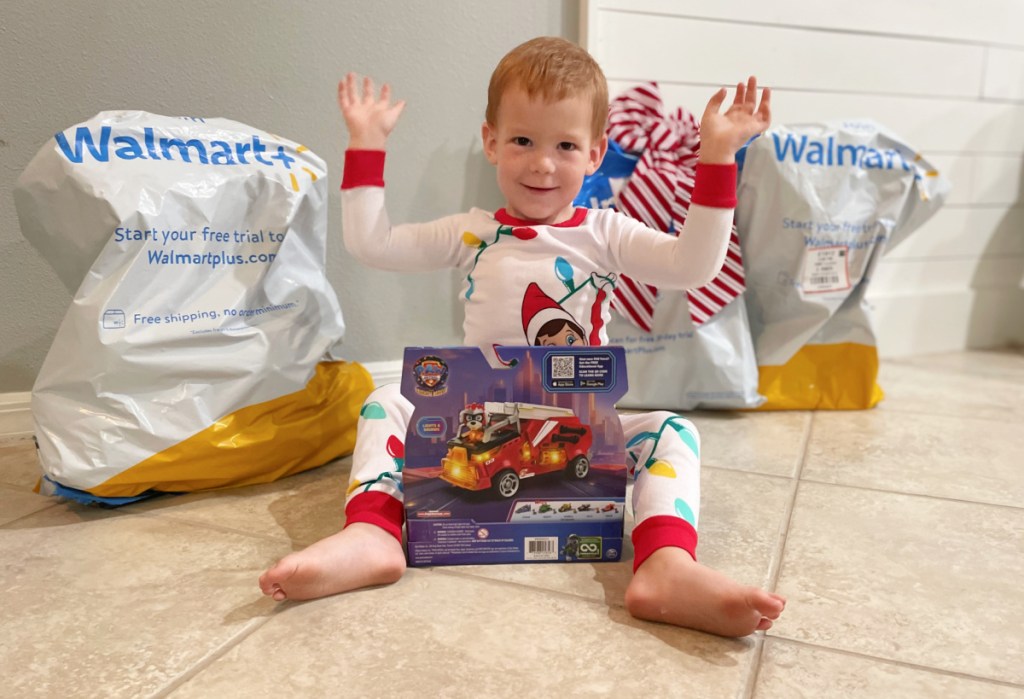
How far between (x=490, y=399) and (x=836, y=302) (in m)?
0.79

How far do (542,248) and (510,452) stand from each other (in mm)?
238

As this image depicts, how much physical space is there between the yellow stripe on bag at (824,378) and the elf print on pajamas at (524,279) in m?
0.52

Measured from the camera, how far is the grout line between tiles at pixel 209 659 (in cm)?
61

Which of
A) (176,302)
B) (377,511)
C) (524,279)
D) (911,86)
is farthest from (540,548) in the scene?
(911,86)

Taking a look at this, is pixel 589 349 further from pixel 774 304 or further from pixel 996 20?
pixel 996 20

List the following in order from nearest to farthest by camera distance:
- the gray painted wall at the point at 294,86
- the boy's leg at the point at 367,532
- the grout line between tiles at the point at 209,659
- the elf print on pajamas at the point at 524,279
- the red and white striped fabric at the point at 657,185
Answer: the grout line between tiles at the point at 209,659 → the boy's leg at the point at 367,532 → the elf print on pajamas at the point at 524,279 → the gray painted wall at the point at 294,86 → the red and white striped fabric at the point at 657,185

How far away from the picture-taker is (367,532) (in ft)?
2.57

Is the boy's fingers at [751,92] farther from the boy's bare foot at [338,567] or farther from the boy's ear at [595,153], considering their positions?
the boy's bare foot at [338,567]

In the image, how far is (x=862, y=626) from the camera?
2.31 feet

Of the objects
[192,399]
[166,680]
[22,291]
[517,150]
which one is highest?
[517,150]

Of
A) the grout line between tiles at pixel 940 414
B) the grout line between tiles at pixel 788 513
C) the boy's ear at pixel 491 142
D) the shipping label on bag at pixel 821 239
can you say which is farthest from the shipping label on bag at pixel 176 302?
the grout line between tiles at pixel 940 414

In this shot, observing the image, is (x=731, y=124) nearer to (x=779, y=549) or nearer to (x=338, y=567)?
(x=779, y=549)

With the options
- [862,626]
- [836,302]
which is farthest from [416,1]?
[862,626]

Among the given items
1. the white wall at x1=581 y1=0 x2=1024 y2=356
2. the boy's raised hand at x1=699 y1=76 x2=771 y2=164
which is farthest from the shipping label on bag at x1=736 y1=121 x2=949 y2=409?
the boy's raised hand at x1=699 y1=76 x2=771 y2=164
